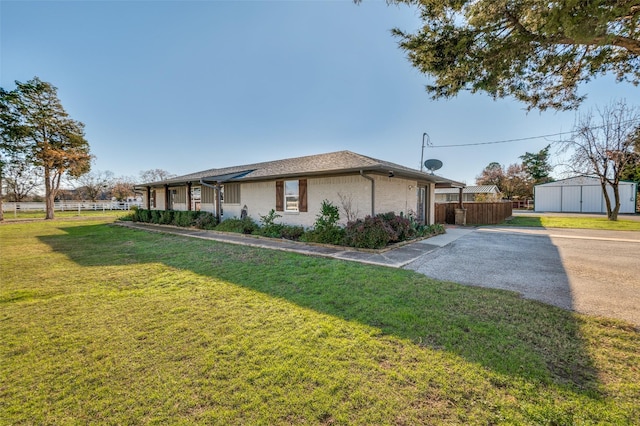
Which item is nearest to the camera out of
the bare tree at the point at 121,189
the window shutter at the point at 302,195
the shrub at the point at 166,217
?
the window shutter at the point at 302,195

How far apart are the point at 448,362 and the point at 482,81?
4.72m

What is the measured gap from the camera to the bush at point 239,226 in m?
11.9

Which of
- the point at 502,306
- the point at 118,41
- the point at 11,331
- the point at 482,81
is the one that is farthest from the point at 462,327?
the point at 118,41

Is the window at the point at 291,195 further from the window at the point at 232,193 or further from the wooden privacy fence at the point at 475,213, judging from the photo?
the wooden privacy fence at the point at 475,213

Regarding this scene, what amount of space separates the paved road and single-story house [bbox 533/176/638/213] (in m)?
25.4

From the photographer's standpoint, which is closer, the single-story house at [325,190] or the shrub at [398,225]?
the shrub at [398,225]

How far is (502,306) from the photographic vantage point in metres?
3.92

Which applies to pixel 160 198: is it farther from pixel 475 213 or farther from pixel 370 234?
pixel 475 213

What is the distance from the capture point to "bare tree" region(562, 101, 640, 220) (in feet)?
55.6

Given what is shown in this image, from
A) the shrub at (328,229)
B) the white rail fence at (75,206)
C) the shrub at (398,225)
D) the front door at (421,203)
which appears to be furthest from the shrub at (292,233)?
the white rail fence at (75,206)

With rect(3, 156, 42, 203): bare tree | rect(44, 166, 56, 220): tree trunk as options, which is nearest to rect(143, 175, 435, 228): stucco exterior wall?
rect(44, 166, 56, 220): tree trunk

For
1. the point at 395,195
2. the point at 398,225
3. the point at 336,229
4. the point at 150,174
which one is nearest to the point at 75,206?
the point at 150,174

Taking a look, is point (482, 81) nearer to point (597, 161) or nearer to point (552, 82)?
point (552, 82)

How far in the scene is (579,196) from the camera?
28.4 metres
